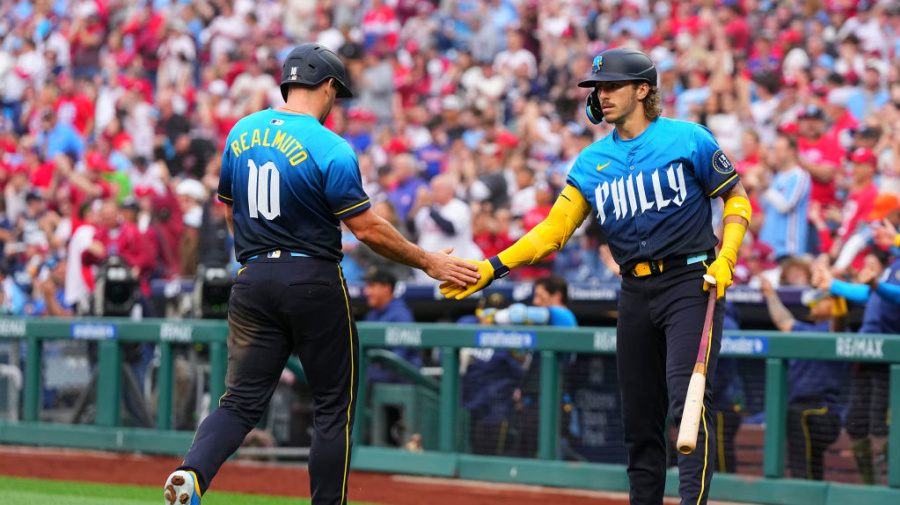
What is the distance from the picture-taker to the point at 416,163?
50.9 ft

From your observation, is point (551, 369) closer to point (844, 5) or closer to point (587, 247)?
point (587, 247)

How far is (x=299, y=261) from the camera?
559 centimetres

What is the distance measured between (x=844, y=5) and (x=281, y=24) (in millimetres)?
9072

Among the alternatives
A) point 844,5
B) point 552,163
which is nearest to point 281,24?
point 552,163

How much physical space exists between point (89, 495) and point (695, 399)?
14.1 ft

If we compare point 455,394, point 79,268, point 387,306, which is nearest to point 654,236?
point 455,394

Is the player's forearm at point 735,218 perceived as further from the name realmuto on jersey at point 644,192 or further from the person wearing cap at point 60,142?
the person wearing cap at point 60,142

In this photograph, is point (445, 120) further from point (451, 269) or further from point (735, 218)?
point (735, 218)

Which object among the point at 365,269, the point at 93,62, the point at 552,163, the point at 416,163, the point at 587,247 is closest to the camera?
the point at 587,247

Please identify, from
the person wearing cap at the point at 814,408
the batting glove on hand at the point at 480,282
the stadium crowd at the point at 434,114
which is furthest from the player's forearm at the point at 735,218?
the stadium crowd at the point at 434,114

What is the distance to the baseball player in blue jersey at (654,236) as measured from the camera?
5.67 meters

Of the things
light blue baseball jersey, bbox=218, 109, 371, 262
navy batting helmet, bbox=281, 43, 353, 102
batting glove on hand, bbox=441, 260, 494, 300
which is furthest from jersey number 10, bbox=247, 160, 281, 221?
batting glove on hand, bbox=441, 260, 494, 300

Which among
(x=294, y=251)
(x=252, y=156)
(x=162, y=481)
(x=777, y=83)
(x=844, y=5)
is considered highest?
(x=844, y=5)

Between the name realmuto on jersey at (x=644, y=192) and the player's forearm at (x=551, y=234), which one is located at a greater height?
the name realmuto on jersey at (x=644, y=192)
